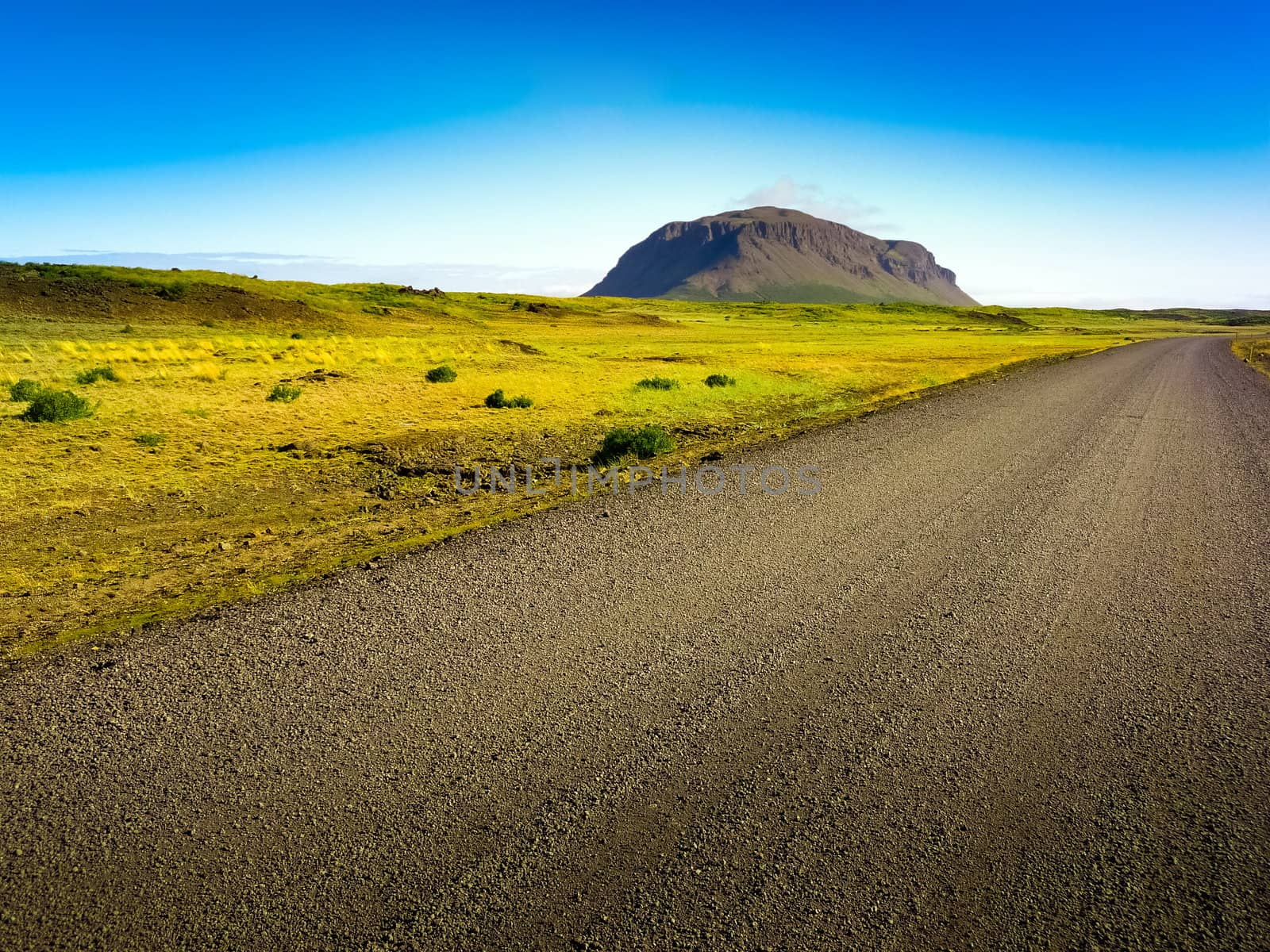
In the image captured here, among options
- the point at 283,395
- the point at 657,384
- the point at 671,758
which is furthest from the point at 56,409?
the point at 671,758

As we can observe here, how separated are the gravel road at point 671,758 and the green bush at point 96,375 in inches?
770

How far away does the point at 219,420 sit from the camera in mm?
15477

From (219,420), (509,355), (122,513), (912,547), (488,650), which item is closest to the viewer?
(488,650)

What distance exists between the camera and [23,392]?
16.6m

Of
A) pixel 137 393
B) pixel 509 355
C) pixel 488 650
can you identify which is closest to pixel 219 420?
pixel 137 393

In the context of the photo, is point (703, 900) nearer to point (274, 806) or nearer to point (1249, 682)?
point (274, 806)

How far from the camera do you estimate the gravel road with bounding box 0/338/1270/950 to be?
2930mm

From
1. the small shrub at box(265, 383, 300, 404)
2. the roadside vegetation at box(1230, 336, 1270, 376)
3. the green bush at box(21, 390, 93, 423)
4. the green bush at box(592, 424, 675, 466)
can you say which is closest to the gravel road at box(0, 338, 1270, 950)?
the green bush at box(592, 424, 675, 466)

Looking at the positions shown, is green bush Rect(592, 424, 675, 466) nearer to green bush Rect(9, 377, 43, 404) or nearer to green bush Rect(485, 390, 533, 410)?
green bush Rect(485, 390, 533, 410)

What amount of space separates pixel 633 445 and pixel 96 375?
18.5 m

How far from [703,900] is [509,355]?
3334cm

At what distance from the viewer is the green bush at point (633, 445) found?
1241 centimetres

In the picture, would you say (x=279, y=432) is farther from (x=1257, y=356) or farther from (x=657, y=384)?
(x=1257, y=356)

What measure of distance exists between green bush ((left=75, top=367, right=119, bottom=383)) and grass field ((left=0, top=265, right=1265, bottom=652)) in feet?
0.45
